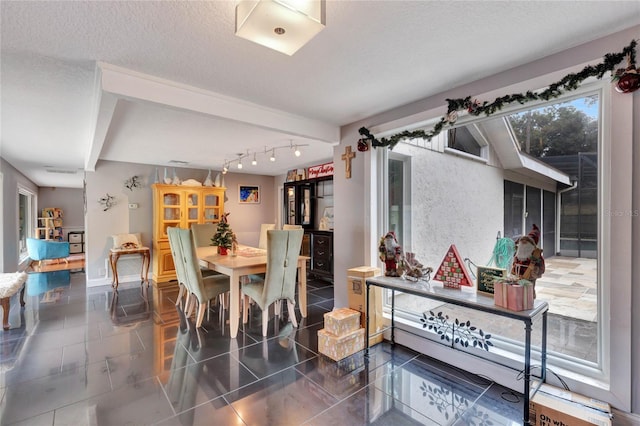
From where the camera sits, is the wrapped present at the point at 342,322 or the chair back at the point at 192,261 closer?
the wrapped present at the point at 342,322

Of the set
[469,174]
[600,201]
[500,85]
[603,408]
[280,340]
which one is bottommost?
[280,340]

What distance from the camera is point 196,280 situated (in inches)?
128

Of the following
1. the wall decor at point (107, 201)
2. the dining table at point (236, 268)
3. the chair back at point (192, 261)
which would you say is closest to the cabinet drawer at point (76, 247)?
the wall decor at point (107, 201)

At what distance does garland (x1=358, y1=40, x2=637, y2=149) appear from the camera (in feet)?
5.44

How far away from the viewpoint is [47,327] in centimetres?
327

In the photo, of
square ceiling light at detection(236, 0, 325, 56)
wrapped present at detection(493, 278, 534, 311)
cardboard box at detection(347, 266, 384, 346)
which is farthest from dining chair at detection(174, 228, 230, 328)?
wrapped present at detection(493, 278, 534, 311)

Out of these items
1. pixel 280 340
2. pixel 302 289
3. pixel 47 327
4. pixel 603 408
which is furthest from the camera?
pixel 302 289

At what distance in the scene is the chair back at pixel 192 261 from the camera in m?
3.20

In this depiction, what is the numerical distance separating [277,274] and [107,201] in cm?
419

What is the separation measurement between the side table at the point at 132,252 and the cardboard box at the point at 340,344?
421 centimetres

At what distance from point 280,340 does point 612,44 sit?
11.0 ft

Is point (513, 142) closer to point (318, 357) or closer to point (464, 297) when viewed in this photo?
point (464, 297)

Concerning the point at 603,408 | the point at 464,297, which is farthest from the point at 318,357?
the point at 603,408

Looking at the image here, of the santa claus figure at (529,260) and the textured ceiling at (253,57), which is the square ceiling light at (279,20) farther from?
the santa claus figure at (529,260)
